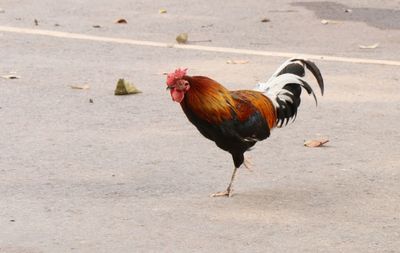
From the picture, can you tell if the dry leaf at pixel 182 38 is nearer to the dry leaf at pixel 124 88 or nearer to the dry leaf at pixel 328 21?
the dry leaf at pixel 328 21

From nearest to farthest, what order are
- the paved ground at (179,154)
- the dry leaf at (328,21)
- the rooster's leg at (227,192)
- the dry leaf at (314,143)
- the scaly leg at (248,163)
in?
the paved ground at (179,154) < the rooster's leg at (227,192) < the scaly leg at (248,163) < the dry leaf at (314,143) < the dry leaf at (328,21)

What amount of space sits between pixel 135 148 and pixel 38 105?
1.57 metres

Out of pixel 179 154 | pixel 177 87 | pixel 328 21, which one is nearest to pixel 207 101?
pixel 177 87

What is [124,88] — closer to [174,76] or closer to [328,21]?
[174,76]

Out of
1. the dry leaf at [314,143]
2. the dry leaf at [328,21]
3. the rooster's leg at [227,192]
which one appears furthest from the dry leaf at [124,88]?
the dry leaf at [328,21]

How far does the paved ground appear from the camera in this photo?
6.14 metres

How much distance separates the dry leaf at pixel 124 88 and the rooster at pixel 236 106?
2435 mm

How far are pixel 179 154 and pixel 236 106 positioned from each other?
1.09 metres

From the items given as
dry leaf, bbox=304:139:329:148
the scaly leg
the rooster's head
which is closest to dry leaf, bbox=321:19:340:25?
dry leaf, bbox=304:139:329:148

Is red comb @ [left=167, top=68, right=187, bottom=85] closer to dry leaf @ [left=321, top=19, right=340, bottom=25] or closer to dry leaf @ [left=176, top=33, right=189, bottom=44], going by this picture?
dry leaf @ [left=176, top=33, right=189, bottom=44]

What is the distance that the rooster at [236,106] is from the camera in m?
6.59

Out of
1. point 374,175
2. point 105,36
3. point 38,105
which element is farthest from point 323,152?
point 105,36

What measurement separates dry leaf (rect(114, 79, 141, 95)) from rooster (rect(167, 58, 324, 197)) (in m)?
2.44

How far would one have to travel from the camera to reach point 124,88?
9562mm
